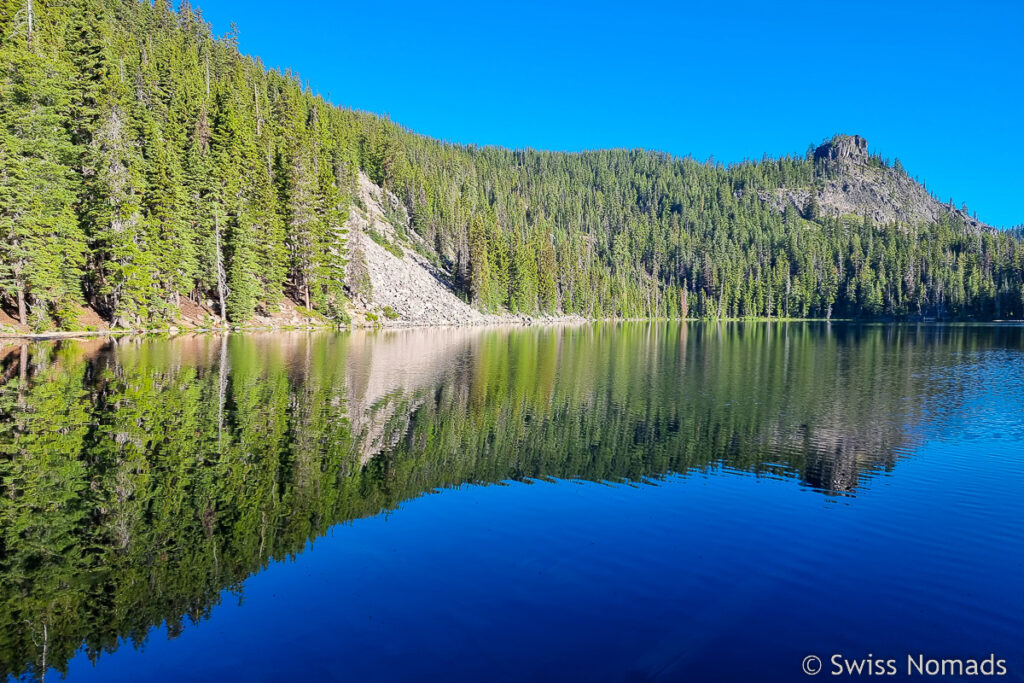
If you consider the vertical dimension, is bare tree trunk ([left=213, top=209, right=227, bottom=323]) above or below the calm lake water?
above

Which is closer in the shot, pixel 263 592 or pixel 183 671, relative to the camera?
pixel 183 671

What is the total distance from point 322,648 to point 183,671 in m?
1.87

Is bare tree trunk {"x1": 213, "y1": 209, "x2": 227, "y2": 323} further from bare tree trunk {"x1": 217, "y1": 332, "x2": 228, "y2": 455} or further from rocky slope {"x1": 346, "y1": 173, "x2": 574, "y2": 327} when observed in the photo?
bare tree trunk {"x1": 217, "y1": 332, "x2": 228, "y2": 455}

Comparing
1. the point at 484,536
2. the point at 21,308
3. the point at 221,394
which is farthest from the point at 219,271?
the point at 484,536

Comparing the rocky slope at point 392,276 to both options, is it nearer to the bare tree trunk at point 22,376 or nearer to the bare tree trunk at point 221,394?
the bare tree trunk at point 221,394

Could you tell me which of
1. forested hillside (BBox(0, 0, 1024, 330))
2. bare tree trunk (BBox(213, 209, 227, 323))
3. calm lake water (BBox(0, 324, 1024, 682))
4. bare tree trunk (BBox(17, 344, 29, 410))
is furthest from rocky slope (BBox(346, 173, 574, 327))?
calm lake water (BBox(0, 324, 1024, 682))

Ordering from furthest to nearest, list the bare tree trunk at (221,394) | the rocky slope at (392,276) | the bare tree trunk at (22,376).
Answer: the rocky slope at (392,276)
the bare tree trunk at (22,376)
the bare tree trunk at (221,394)

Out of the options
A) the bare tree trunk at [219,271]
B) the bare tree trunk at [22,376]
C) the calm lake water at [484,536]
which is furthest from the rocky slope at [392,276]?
the calm lake water at [484,536]

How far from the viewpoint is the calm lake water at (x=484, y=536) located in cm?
962

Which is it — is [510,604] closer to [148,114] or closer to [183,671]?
[183,671]

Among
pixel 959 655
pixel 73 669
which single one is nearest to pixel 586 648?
pixel 959 655

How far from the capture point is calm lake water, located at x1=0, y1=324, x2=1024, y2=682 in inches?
379

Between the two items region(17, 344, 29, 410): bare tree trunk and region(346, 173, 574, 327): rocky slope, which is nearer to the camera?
region(17, 344, 29, 410): bare tree trunk

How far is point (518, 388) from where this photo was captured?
37625mm
